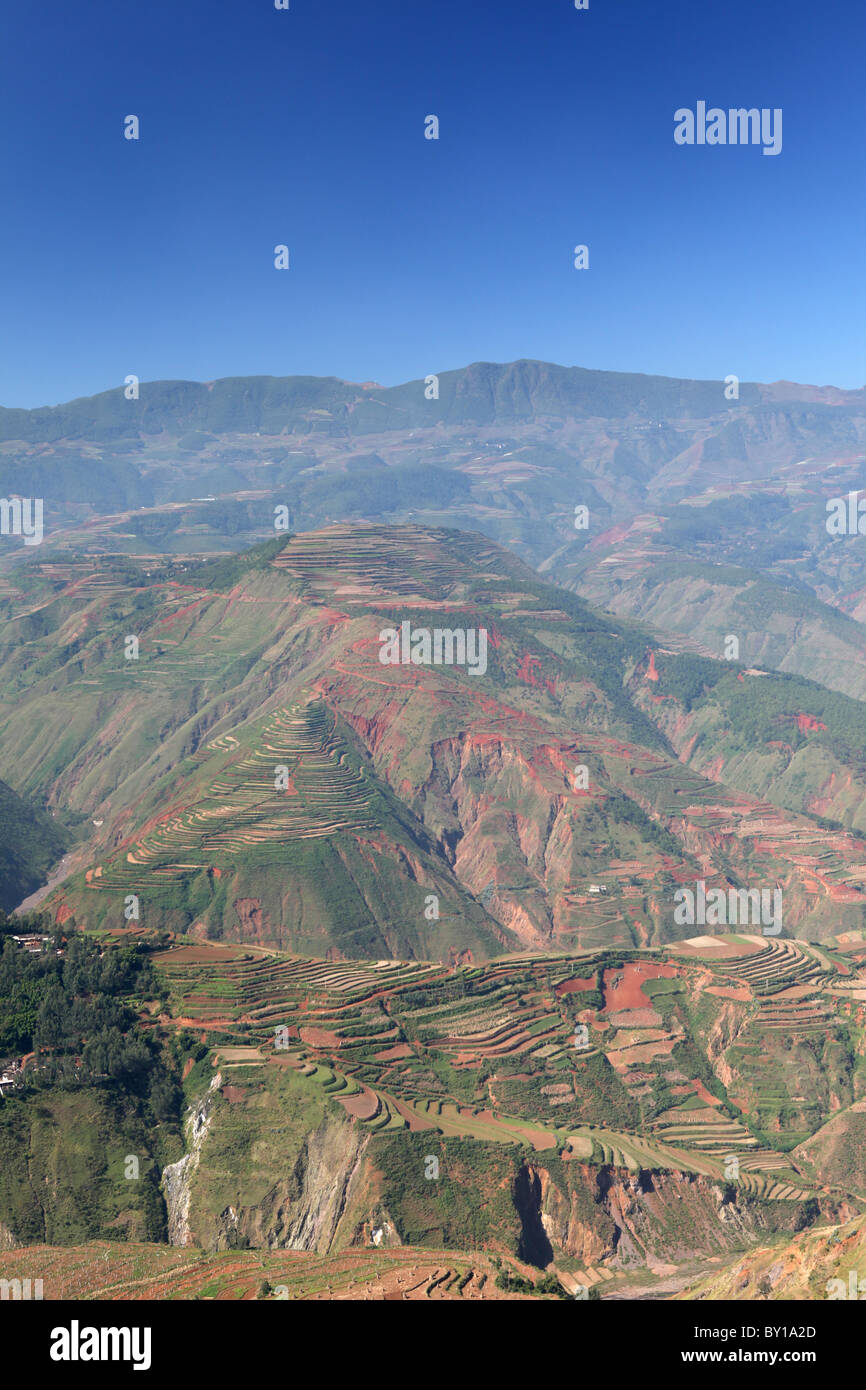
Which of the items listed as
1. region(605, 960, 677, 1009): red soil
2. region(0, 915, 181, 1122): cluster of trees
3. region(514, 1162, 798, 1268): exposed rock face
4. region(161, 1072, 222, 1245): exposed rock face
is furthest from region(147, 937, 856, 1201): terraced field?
region(0, 915, 181, 1122): cluster of trees

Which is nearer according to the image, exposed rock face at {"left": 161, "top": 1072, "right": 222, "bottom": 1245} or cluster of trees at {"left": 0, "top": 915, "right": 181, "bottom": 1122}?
exposed rock face at {"left": 161, "top": 1072, "right": 222, "bottom": 1245}

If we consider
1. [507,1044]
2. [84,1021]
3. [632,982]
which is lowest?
[507,1044]

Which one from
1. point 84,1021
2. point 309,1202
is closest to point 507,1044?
point 309,1202

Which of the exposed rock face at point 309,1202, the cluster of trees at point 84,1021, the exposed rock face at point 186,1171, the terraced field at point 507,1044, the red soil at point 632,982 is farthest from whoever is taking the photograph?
the red soil at point 632,982

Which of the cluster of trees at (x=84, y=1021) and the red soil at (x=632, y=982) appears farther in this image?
the red soil at (x=632, y=982)

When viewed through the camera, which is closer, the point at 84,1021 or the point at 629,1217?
the point at 629,1217

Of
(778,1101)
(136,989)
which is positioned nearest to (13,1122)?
(136,989)

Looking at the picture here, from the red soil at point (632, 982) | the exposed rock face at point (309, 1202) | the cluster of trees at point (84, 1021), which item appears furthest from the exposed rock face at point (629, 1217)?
the cluster of trees at point (84, 1021)

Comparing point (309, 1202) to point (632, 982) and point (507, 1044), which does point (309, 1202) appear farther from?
point (632, 982)

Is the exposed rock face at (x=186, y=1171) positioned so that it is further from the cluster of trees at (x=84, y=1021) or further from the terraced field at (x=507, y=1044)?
the terraced field at (x=507, y=1044)

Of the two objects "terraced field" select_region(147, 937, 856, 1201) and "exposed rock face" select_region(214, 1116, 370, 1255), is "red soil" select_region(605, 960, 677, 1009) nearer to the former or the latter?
"terraced field" select_region(147, 937, 856, 1201)

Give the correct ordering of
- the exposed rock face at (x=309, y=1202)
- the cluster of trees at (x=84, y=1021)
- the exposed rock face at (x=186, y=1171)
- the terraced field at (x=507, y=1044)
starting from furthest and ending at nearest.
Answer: the terraced field at (x=507, y=1044)
the cluster of trees at (x=84, y=1021)
the exposed rock face at (x=186, y=1171)
the exposed rock face at (x=309, y=1202)

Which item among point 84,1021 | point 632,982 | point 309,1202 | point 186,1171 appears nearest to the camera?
point 309,1202
